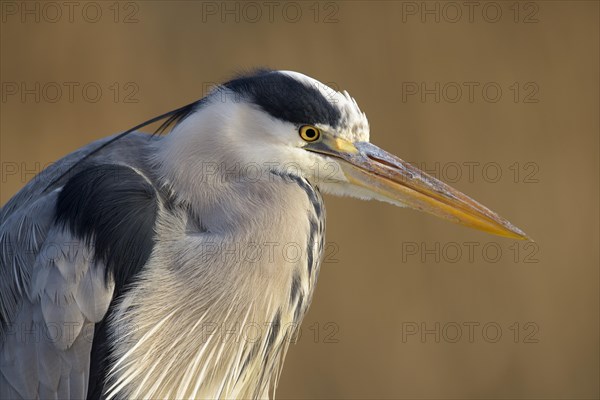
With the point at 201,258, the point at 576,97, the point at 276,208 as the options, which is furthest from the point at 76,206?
the point at 576,97

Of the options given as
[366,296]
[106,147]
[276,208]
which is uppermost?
[106,147]

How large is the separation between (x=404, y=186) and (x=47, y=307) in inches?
33.5

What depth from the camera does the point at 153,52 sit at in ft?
14.2

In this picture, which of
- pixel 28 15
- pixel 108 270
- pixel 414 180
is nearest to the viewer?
pixel 108 270

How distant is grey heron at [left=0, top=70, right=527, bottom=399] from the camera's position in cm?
204

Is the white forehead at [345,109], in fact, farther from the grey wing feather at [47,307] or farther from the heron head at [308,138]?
the grey wing feather at [47,307]

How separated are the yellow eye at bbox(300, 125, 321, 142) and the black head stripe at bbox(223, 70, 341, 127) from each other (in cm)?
2

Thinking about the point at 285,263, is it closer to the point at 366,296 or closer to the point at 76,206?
the point at 76,206

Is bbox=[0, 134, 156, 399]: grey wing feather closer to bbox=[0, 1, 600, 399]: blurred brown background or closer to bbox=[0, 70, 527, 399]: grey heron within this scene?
bbox=[0, 70, 527, 399]: grey heron

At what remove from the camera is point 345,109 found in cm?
211

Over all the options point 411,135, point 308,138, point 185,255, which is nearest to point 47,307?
point 185,255

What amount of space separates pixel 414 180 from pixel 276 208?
359 mm

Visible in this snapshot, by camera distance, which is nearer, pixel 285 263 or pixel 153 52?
pixel 285 263

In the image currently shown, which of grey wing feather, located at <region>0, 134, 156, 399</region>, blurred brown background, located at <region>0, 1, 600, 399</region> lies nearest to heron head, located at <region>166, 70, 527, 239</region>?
grey wing feather, located at <region>0, 134, 156, 399</region>
